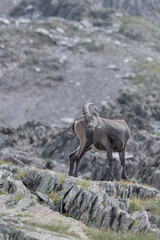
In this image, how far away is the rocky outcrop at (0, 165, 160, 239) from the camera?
10.4 m

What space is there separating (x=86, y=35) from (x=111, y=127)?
329 feet

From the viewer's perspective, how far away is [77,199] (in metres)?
11.3

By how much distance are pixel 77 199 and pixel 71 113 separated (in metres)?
61.0

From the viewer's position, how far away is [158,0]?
19438 centimetres

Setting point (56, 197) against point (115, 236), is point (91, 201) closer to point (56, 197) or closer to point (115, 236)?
point (56, 197)

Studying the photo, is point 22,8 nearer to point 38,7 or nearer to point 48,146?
point 38,7

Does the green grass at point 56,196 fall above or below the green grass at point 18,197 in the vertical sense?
below

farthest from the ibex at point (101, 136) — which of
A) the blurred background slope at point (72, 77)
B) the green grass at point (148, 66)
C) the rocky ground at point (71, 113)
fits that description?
the green grass at point (148, 66)

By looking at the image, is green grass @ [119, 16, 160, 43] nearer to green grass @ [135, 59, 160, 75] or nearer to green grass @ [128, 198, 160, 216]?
green grass @ [135, 59, 160, 75]

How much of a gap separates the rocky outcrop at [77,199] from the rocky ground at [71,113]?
30 millimetres

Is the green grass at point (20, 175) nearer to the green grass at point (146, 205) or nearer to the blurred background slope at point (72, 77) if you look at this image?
the green grass at point (146, 205)

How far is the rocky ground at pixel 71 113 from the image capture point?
10.5 m

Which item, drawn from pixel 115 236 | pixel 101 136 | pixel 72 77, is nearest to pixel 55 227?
pixel 115 236

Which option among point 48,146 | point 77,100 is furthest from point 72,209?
point 77,100
